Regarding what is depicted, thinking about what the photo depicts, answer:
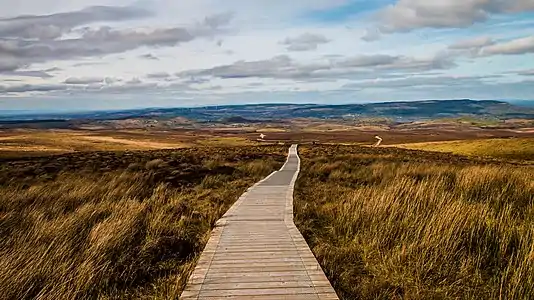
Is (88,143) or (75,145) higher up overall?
(75,145)

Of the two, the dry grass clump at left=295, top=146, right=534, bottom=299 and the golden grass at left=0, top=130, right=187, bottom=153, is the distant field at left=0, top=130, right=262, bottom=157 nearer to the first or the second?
the golden grass at left=0, top=130, right=187, bottom=153

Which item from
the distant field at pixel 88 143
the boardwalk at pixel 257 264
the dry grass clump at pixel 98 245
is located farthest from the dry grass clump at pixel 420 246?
the distant field at pixel 88 143

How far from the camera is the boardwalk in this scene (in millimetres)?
5213

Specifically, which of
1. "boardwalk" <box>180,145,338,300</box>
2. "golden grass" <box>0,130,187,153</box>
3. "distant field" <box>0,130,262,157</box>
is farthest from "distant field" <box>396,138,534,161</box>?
"golden grass" <box>0,130,187,153</box>

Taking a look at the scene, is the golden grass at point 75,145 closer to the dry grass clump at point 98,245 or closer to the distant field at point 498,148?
the distant field at point 498,148

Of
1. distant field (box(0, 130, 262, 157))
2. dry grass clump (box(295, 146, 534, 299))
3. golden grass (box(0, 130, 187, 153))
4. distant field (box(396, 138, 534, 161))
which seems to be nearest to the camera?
dry grass clump (box(295, 146, 534, 299))

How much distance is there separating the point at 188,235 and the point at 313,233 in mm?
2246

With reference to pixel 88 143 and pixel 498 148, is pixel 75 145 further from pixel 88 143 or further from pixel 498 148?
pixel 498 148

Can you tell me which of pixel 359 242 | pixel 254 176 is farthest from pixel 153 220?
pixel 254 176

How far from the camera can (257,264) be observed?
630 cm

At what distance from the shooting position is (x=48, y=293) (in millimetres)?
4926

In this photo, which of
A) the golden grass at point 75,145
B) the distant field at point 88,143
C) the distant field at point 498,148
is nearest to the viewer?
the distant field at point 498,148

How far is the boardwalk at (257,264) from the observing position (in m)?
5.21

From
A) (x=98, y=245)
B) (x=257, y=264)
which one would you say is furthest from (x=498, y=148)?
(x=98, y=245)
